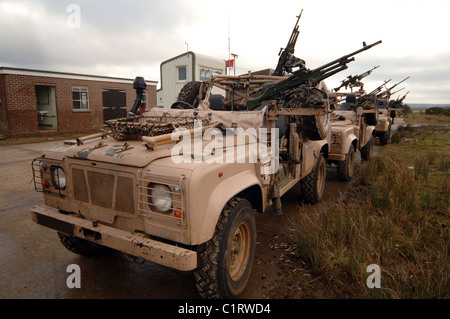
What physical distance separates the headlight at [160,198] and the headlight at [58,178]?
1.14 metres

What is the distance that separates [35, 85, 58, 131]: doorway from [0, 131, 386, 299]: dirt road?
13.2m

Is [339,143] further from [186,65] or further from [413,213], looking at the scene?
[186,65]

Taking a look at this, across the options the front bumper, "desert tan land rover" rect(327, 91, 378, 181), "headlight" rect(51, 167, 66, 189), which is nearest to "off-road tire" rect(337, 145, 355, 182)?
"desert tan land rover" rect(327, 91, 378, 181)

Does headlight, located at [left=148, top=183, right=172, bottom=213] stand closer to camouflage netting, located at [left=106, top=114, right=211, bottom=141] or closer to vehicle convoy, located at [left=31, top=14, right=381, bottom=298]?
vehicle convoy, located at [left=31, top=14, right=381, bottom=298]

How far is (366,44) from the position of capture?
4305mm

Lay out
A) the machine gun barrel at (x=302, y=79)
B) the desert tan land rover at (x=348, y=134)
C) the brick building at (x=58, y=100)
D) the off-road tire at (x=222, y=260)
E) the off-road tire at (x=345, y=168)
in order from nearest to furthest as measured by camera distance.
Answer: the off-road tire at (x=222, y=260)
the machine gun barrel at (x=302, y=79)
the desert tan land rover at (x=348, y=134)
the off-road tire at (x=345, y=168)
the brick building at (x=58, y=100)

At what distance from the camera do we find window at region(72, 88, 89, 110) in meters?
16.1

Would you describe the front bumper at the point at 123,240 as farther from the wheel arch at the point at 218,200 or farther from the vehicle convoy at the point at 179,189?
the wheel arch at the point at 218,200

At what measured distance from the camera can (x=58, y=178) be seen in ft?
9.66

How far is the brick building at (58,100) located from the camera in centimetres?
1357

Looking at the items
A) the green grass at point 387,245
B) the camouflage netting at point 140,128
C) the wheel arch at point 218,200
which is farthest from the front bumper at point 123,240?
the green grass at point 387,245

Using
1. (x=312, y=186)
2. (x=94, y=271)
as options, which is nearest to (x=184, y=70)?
(x=312, y=186)

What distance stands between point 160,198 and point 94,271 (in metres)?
1.52
